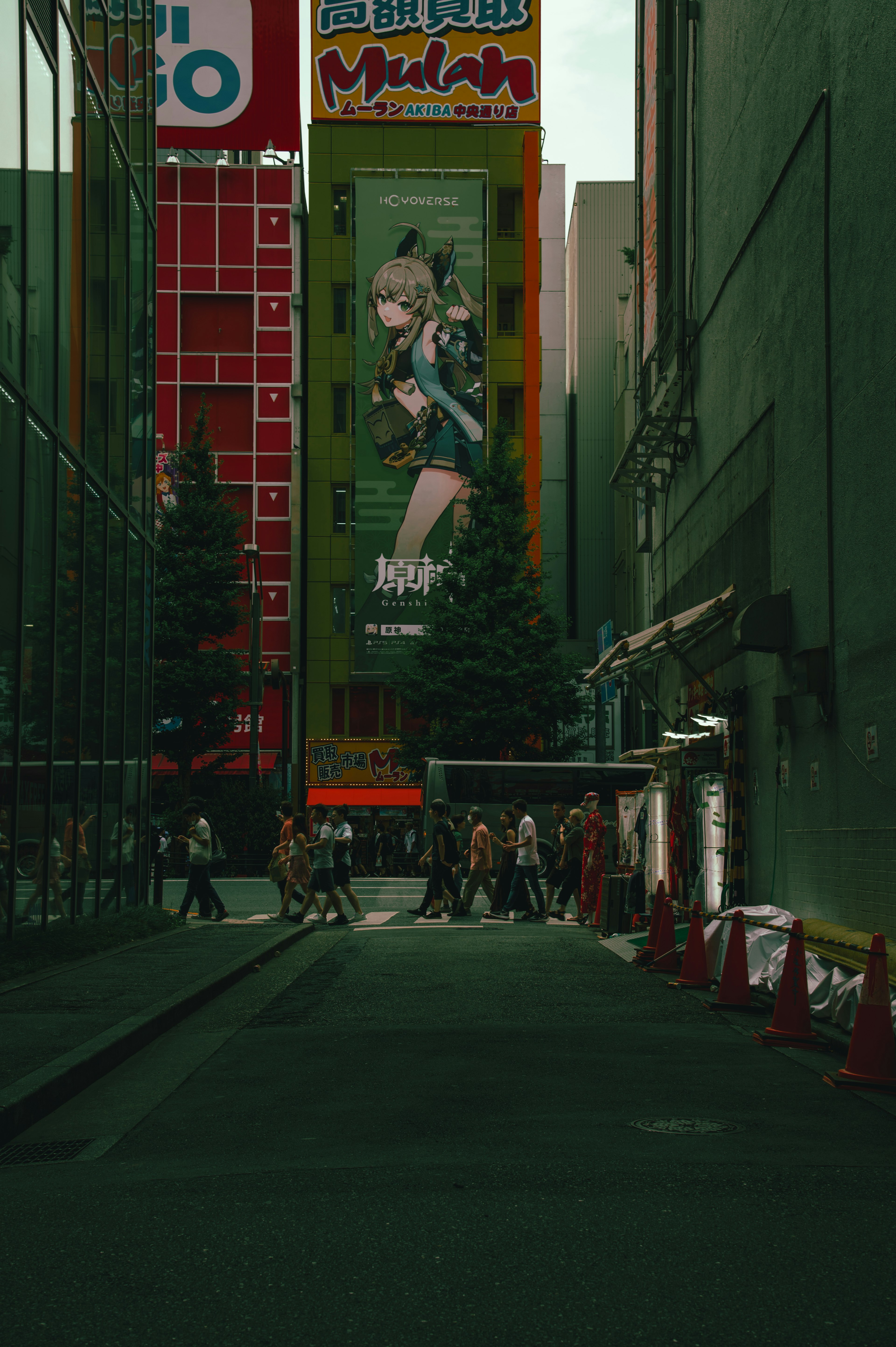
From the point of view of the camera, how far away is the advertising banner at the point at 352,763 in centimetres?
5203

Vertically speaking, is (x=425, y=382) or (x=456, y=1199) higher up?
(x=425, y=382)

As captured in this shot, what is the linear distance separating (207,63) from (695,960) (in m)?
52.6

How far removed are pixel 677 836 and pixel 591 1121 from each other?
1111cm

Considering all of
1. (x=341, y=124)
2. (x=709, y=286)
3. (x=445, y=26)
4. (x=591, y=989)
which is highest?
(x=445, y=26)

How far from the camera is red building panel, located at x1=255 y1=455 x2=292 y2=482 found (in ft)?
175

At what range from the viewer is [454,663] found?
41.7 m

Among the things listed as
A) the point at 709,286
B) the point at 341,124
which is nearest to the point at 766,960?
the point at 709,286

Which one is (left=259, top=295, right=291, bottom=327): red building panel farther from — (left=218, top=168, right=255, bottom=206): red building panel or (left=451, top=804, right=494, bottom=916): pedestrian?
(left=451, top=804, right=494, bottom=916): pedestrian

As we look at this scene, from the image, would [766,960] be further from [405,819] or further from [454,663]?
[405,819]

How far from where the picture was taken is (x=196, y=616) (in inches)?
1679

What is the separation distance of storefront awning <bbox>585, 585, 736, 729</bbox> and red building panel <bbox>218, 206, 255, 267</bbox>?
117ft

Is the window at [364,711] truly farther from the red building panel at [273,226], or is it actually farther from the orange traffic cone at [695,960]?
the orange traffic cone at [695,960]

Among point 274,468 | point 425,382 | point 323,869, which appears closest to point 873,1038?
point 323,869

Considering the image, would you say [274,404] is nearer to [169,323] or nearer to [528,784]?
[169,323]
